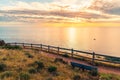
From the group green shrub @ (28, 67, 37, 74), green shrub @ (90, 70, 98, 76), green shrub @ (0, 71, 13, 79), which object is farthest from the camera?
green shrub @ (90, 70, 98, 76)

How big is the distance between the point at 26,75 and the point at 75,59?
38.9ft

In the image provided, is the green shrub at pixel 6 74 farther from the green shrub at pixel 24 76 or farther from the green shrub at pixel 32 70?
the green shrub at pixel 32 70

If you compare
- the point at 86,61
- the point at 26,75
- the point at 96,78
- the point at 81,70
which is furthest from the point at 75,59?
the point at 26,75

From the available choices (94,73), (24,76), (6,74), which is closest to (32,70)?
(24,76)

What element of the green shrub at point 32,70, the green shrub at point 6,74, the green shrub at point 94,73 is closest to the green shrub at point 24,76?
the green shrub at point 6,74

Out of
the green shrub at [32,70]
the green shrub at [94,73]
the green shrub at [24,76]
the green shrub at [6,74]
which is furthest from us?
the green shrub at [94,73]

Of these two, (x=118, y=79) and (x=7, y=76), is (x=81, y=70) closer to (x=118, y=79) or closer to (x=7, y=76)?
(x=118, y=79)

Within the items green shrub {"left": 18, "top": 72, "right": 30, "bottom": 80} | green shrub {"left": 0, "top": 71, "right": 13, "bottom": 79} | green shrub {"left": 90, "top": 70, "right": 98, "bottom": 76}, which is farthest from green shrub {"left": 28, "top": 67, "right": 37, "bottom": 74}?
green shrub {"left": 90, "top": 70, "right": 98, "bottom": 76}

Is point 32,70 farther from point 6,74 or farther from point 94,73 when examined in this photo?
point 94,73

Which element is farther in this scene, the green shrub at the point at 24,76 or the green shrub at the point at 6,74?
the green shrub at the point at 6,74

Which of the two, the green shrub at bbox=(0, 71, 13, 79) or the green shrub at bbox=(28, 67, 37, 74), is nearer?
the green shrub at bbox=(0, 71, 13, 79)

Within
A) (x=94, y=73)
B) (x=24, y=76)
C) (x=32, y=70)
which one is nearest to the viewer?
(x=24, y=76)

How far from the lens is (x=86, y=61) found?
24578 mm

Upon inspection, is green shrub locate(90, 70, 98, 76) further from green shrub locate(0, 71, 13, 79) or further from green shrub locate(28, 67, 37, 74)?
green shrub locate(0, 71, 13, 79)
